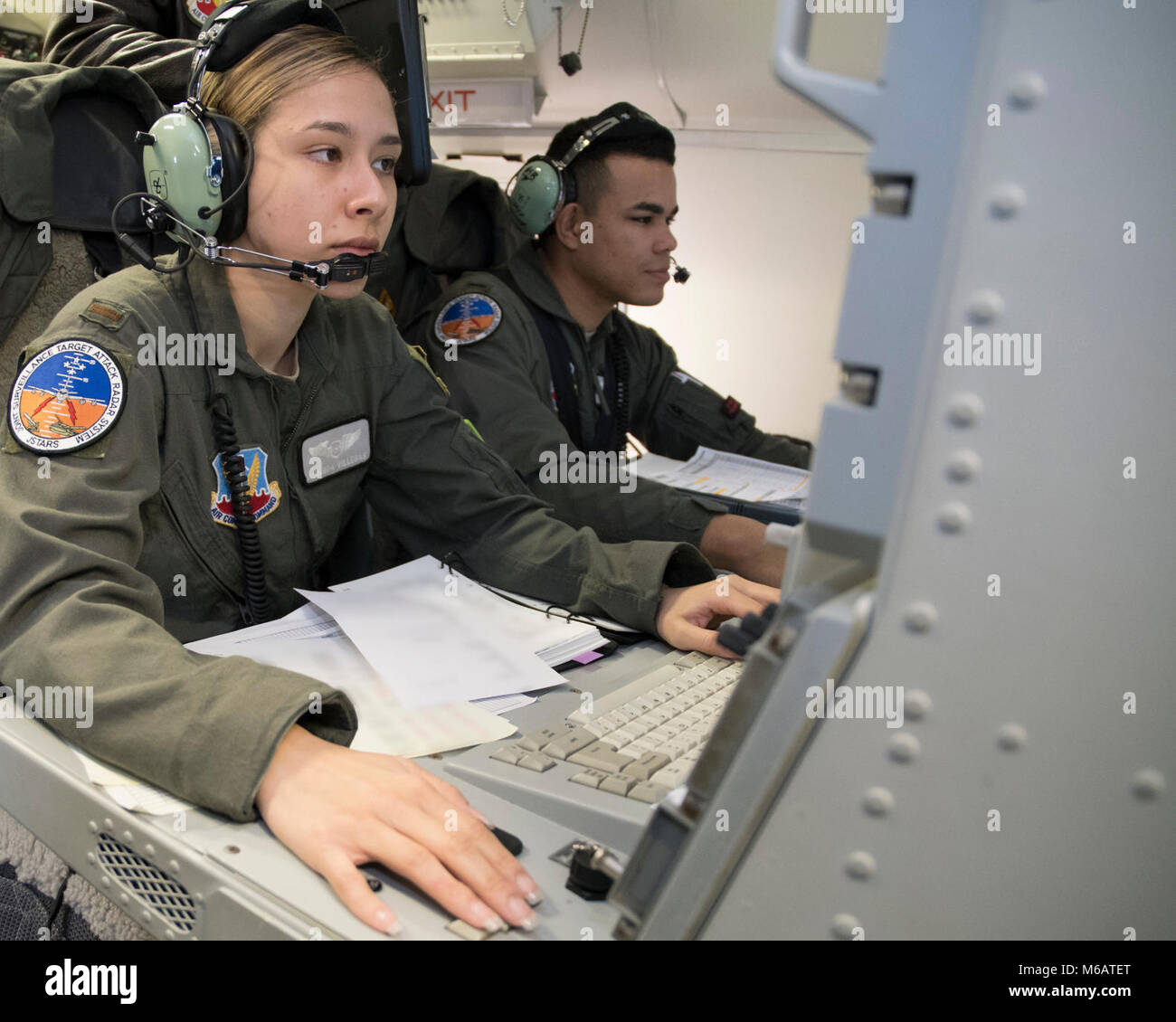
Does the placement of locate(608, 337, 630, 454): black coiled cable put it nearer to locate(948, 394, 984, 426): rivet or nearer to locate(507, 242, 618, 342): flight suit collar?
locate(507, 242, 618, 342): flight suit collar

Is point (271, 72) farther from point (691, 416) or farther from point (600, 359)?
point (691, 416)

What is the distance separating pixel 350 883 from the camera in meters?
0.60

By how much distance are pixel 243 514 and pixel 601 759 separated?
54cm

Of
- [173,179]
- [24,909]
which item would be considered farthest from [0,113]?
[24,909]

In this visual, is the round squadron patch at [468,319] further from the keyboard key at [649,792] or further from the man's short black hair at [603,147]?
the keyboard key at [649,792]

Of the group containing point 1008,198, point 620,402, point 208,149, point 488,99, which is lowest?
point 620,402

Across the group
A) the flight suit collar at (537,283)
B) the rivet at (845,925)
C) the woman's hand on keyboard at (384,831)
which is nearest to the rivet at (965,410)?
the rivet at (845,925)

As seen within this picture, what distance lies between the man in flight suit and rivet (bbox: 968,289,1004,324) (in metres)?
0.98

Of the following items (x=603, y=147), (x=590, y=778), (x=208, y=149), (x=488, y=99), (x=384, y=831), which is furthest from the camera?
(x=488, y=99)

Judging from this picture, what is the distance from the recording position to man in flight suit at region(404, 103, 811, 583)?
1.55 metres

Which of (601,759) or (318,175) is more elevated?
(318,175)

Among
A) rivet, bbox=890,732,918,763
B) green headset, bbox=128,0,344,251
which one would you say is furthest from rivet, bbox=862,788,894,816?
green headset, bbox=128,0,344,251

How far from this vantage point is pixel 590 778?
747 mm

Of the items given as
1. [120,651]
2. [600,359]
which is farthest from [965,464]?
[600,359]
